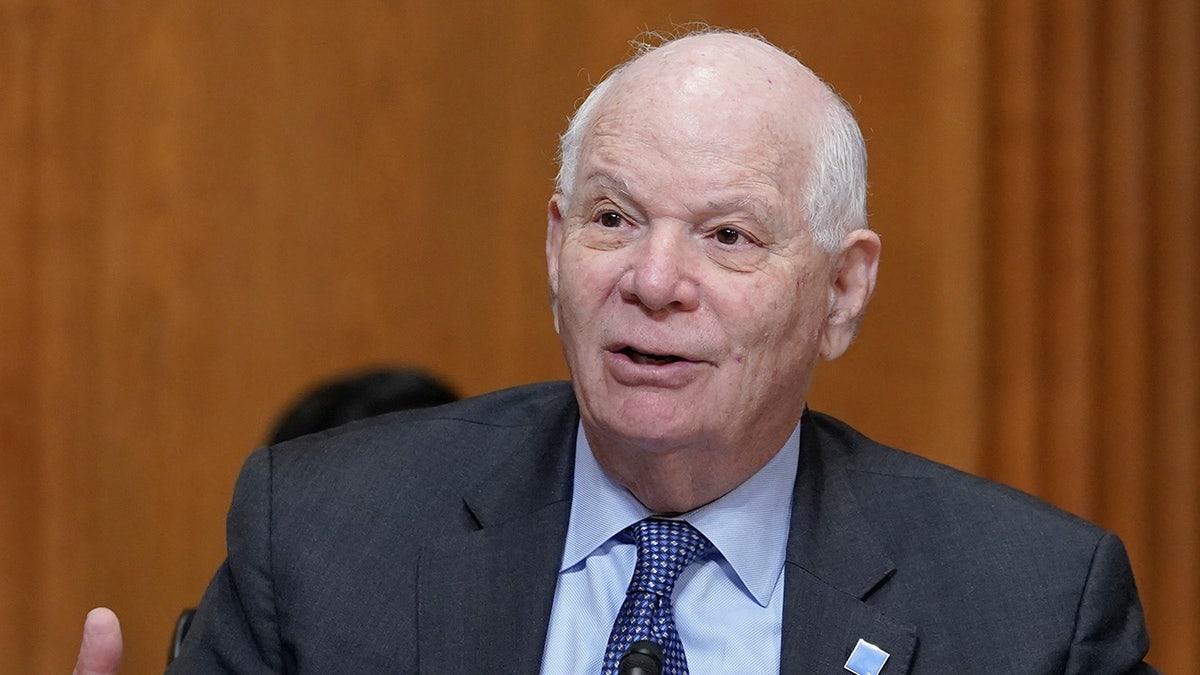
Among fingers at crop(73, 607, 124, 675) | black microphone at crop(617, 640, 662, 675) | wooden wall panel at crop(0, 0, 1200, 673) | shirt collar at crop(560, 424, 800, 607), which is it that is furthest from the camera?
wooden wall panel at crop(0, 0, 1200, 673)

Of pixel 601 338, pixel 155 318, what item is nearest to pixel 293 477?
pixel 601 338

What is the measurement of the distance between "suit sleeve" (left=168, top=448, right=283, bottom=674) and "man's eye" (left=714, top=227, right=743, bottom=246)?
76cm

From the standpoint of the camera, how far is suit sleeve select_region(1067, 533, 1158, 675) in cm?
215

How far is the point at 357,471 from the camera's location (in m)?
2.30

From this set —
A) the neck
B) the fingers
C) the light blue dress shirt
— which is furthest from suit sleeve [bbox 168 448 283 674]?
the neck

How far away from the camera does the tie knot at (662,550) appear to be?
213 cm

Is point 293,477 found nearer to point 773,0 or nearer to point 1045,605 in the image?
point 1045,605

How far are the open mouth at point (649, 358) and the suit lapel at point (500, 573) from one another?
1.00ft

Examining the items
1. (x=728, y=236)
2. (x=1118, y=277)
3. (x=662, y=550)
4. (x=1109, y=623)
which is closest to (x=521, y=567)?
(x=662, y=550)

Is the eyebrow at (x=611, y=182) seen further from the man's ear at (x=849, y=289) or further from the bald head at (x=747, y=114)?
the man's ear at (x=849, y=289)

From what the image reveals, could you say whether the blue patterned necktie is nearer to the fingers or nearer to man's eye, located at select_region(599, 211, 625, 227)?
man's eye, located at select_region(599, 211, 625, 227)

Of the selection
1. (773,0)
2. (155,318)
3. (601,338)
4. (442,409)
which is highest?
(773,0)

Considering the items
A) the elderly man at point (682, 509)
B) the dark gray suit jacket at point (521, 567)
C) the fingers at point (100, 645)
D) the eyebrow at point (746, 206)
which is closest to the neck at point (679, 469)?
the elderly man at point (682, 509)

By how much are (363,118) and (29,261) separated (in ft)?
3.02
